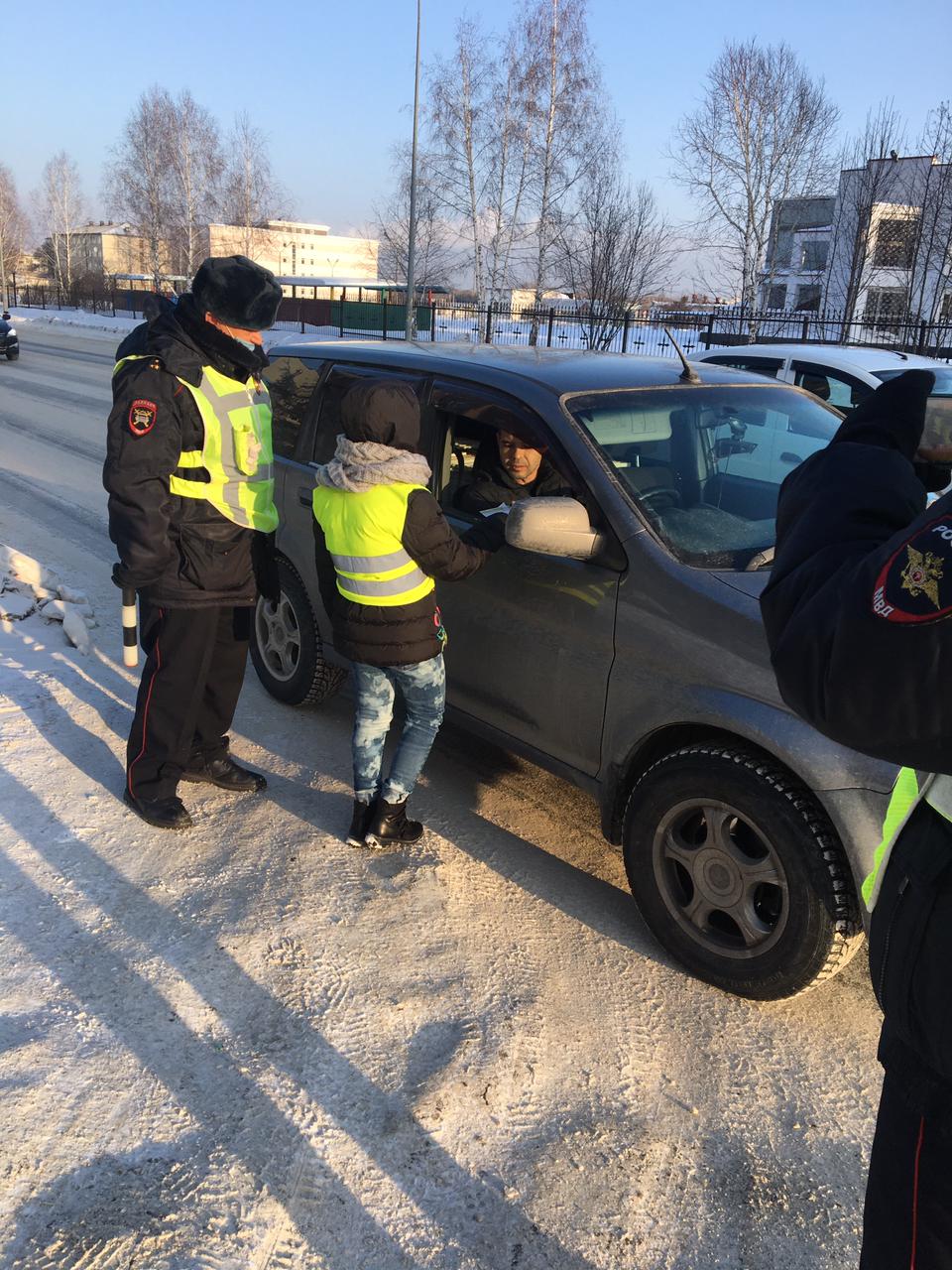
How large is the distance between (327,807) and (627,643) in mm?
1594

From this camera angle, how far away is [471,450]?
383cm

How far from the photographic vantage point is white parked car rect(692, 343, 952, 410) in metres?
8.02

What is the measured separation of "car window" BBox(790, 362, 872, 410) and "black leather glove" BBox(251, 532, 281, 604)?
18.1 feet

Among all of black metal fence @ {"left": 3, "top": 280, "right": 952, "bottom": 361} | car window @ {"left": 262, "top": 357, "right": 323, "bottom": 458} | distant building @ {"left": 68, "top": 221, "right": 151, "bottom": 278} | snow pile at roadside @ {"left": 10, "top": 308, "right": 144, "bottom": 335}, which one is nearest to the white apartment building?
distant building @ {"left": 68, "top": 221, "right": 151, "bottom": 278}

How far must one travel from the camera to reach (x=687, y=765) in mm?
2803

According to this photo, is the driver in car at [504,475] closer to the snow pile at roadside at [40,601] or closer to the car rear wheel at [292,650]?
the car rear wheel at [292,650]

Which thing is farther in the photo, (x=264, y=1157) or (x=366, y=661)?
(x=366, y=661)

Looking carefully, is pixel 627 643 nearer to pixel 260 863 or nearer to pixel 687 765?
pixel 687 765

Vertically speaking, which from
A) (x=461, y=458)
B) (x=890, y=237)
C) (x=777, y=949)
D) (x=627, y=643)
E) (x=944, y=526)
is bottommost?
(x=777, y=949)

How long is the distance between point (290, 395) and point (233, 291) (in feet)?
4.29

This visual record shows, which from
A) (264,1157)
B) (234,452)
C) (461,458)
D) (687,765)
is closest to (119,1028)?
(264,1157)

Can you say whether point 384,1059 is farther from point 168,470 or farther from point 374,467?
point 168,470

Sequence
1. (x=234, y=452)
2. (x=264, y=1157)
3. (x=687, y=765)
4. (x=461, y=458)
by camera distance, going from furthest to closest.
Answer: (x=461, y=458), (x=234, y=452), (x=687, y=765), (x=264, y=1157)

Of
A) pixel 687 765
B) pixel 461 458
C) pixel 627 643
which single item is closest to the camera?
pixel 687 765
